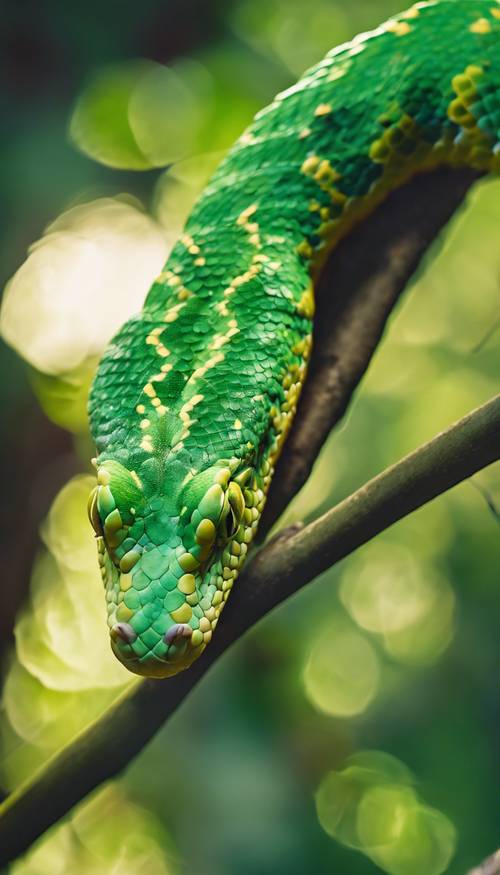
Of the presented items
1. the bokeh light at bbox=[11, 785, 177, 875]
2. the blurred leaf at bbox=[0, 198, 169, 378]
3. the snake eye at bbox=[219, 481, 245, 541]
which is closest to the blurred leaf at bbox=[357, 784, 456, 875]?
the bokeh light at bbox=[11, 785, 177, 875]

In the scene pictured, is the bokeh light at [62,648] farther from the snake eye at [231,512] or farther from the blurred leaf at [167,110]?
the snake eye at [231,512]

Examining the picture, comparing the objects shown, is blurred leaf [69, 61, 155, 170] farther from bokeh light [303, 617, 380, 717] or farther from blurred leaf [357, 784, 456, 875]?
blurred leaf [357, 784, 456, 875]

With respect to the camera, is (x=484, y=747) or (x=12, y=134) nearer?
(x=484, y=747)

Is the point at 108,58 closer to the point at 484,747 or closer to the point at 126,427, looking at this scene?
the point at 126,427

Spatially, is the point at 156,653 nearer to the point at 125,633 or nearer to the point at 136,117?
the point at 125,633

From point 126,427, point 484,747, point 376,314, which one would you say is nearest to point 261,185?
point 376,314

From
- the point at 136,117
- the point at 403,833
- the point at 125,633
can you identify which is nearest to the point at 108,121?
the point at 136,117
